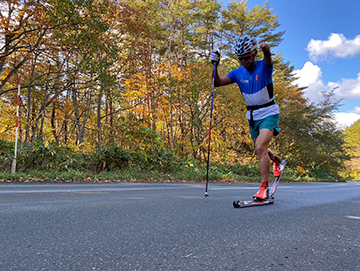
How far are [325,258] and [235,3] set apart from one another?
23.8 metres

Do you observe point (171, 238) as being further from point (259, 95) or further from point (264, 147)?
point (259, 95)

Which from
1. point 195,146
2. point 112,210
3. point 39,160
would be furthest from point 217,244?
point 195,146

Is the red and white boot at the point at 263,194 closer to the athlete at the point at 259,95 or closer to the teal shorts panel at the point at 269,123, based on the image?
the athlete at the point at 259,95

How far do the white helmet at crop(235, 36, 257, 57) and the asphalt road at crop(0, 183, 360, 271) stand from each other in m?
1.87

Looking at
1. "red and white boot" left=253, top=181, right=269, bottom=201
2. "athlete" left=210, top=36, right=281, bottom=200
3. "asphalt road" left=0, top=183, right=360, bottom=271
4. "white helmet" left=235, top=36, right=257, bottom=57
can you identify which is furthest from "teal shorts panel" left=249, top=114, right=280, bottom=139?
"asphalt road" left=0, top=183, right=360, bottom=271

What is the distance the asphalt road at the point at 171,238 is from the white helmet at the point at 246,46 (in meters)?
1.87

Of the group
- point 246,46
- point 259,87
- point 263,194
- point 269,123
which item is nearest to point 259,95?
point 259,87

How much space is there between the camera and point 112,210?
262cm

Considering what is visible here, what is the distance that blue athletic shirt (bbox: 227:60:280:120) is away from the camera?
3.11m

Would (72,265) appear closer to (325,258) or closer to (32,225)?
(32,225)

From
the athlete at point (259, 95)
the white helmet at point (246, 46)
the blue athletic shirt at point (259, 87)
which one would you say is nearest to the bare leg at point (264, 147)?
the athlete at point (259, 95)

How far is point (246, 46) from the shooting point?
3002 millimetres

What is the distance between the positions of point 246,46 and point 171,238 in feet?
7.67

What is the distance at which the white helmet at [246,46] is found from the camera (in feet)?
9.85
